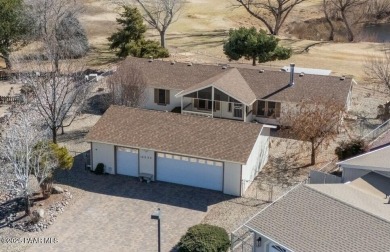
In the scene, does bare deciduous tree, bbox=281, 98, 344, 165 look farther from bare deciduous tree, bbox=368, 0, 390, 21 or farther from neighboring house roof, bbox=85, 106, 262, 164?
bare deciduous tree, bbox=368, 0, 390, 21

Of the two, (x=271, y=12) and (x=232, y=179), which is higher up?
(x=271, y=12)

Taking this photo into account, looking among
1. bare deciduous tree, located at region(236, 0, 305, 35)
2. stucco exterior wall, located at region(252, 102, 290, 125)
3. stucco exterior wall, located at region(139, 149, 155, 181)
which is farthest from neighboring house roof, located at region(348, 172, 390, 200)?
bare deciduous tree, located at region(236, 0, 305, 35)

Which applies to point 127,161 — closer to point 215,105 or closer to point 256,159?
point 256,159

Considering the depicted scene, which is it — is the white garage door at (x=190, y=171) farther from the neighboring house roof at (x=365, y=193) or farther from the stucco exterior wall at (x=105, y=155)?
the neighboring house roof at (x=365, y=193)

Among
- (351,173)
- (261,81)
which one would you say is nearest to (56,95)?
(261,81)

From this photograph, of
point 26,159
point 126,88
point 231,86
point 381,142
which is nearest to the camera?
point 26,159

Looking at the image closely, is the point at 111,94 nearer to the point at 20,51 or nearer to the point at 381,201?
the point at 20,51
